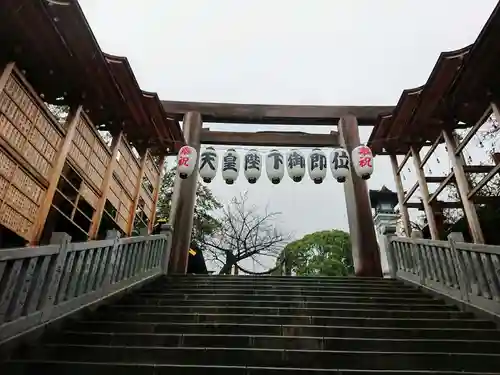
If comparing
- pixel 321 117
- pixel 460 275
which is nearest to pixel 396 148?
pixel 321 117

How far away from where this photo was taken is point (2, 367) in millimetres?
3316

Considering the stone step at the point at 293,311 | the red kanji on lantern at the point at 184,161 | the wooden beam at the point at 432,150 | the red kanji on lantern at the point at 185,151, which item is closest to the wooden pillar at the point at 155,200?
the red kanji on lantern at the point at 184,161

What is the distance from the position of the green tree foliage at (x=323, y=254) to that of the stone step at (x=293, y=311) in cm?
986

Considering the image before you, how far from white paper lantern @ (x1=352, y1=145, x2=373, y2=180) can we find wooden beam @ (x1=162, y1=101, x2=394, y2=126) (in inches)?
Answer: 96.8

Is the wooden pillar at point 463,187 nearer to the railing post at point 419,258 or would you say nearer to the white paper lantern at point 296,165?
the railing post at point 419,258

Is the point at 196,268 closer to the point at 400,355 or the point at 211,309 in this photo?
the point at 211,309

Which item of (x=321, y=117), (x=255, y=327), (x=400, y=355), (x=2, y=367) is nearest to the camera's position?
(x=2, y=367)

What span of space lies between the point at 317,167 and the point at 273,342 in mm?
6782

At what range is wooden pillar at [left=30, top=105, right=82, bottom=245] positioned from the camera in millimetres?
5570

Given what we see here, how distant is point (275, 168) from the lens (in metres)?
10.3

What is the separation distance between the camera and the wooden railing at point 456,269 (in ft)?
16.4

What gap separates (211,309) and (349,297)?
247 centimetres

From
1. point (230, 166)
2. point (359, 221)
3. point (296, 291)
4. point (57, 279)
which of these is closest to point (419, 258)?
point (296, 291)

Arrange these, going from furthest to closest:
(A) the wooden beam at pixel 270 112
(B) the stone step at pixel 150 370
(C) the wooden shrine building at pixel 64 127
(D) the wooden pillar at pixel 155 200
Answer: (A) the wooden beam at pixel 270 112 < (D) the wooden pillar at pixel 155 200 < (C) the wooden shrine building at pixel 64 127 < (B) the stone step at pixel 150 370
